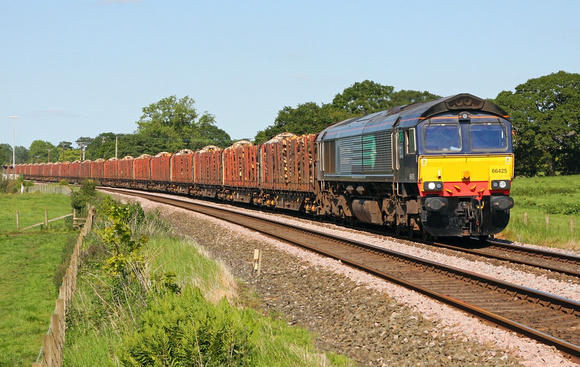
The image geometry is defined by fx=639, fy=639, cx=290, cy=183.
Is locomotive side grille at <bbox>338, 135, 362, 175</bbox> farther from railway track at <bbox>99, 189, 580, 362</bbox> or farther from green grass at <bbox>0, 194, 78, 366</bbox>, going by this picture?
green grass at <bbox>0, 194, 78, 366</bbox>

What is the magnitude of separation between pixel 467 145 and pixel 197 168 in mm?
33005

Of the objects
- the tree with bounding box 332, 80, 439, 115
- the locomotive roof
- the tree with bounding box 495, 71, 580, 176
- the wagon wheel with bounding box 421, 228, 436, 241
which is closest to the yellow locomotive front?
the locomotive roof

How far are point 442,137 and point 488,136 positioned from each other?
1.30m

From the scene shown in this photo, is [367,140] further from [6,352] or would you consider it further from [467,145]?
[6,352]

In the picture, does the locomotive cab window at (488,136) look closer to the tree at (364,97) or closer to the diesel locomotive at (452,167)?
the diesel locomotive at (452,167)

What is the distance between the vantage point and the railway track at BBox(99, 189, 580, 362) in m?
8.22

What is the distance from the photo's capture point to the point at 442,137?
16531 mm

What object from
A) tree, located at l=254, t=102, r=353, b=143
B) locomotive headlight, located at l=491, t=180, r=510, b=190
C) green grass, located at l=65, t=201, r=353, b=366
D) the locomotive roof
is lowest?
green grass, located at l=65, t=201, r=353, b=366

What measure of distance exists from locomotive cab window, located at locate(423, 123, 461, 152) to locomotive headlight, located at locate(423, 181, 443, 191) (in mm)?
861

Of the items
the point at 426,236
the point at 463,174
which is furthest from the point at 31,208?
the point at 463,174

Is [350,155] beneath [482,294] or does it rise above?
above

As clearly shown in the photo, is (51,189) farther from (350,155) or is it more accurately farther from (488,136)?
(488,136)

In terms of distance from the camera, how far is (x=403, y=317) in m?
9.42

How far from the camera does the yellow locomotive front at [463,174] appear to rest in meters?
16.2
